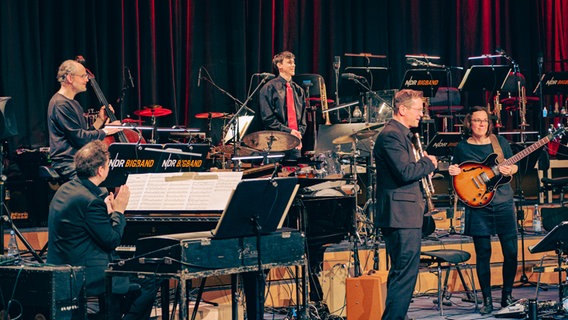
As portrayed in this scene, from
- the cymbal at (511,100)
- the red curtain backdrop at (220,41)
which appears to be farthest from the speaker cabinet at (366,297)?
the cymbal at (511,100)

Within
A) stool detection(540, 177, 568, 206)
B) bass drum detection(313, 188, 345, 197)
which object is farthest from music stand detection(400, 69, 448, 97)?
bass drum detection(313, 188, 345, 197)

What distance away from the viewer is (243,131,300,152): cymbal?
323 inches

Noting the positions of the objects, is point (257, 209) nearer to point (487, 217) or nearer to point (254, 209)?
point (254, 209)

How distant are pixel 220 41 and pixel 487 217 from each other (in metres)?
5.36

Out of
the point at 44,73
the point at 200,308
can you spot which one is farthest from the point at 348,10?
the point at 200,308

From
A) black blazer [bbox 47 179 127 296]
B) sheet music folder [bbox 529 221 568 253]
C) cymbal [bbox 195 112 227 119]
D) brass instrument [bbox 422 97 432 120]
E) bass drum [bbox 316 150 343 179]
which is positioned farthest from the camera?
brass instrument [bbox 422 97 432 120]

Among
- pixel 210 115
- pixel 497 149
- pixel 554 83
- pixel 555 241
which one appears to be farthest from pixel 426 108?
pixel 555 241

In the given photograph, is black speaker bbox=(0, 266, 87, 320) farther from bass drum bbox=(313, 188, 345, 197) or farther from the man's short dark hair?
bass drum bbox=(313, 188, 345, 197)

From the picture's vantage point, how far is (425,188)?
27.6 ft

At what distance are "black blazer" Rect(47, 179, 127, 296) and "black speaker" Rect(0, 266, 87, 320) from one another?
210 millimetres

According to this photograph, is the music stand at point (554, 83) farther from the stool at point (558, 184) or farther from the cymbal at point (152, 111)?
the cymbal at point (152, 111)

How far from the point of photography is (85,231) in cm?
593

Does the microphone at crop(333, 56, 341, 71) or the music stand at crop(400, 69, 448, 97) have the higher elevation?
the microphone at crop(333, 56, 341, 71)

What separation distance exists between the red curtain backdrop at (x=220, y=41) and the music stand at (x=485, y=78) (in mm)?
1770
